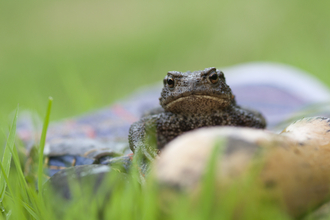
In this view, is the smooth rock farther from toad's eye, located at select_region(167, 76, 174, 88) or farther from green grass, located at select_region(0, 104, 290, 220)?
toad's eye, located at select_region(167, 76, 174, 88)

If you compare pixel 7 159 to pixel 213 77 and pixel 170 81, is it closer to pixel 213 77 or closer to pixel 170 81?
pixel 170 81

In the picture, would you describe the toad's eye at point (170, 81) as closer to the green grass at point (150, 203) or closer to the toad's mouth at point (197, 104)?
the toad's mouth at point (197, 104)

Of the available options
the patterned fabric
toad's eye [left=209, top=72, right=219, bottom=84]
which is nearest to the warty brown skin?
toad's eye [left=209, top=72, right=219, bottom=84]

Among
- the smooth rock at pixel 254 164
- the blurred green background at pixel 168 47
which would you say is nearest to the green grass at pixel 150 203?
the smooth rock at pixel 254 164

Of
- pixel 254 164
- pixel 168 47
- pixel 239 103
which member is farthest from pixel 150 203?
pixel 168 47

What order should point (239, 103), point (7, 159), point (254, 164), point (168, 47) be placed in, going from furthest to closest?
point (168, 47) → point (239, 103) → point (7, 159) → point (254, 164)
